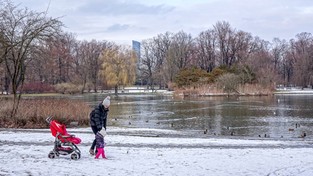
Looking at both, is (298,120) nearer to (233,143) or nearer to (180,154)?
(233,143)

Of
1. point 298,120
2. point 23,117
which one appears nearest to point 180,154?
point 23,117

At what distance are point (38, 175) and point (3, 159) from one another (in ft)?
6.85

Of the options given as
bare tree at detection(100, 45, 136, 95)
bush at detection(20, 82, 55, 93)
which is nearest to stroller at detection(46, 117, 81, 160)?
bush at detection(20, 82, 55, 93)

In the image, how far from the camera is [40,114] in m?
20.1

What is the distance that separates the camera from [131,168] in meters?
9.13

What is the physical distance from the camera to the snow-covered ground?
29.1 feet

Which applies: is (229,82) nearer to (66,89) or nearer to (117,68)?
(117,68)

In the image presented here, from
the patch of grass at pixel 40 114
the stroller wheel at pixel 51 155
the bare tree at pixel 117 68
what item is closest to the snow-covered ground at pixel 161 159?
the stroller wheel at pixel 51 155

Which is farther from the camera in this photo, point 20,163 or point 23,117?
point 23,117

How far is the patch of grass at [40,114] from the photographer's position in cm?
1936

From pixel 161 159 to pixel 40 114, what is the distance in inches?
453

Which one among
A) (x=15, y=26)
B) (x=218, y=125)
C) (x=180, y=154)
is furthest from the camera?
(x=218, y=125)

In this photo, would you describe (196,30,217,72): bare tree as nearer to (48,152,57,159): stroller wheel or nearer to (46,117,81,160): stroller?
(46,117,81,160): stroller

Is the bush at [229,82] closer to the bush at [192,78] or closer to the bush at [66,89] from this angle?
the bush at [192,78]
